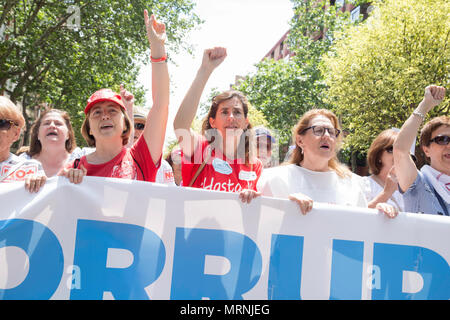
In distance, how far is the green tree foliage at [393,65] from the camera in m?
12.4

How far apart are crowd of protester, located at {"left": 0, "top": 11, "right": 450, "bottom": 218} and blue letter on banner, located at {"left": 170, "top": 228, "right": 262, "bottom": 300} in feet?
0.87

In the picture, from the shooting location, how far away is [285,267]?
7.65 feet

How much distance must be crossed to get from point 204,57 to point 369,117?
11703 mm

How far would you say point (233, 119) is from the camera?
112 inches

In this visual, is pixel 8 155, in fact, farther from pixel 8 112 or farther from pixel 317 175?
pixel 317 175

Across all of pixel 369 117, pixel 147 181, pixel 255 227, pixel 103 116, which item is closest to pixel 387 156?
pixel 255 227

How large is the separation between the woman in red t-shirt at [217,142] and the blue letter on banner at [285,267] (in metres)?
0.39

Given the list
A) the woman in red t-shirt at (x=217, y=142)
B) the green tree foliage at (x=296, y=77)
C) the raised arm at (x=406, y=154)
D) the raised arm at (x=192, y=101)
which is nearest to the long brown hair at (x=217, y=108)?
the woman in red t-shirt at (x=217, y=142)

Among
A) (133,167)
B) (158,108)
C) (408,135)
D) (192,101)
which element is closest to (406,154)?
(408,135)

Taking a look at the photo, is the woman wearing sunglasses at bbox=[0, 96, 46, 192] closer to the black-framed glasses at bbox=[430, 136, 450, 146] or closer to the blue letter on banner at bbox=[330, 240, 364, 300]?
the blue letter on banner at bbox=[330, 240, 364, 300]

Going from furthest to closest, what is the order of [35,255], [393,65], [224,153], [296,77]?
[296,77]
[393,65]
[224,153]
[35,255]

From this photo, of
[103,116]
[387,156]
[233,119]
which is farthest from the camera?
[387,156]

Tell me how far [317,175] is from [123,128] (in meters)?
1.27
